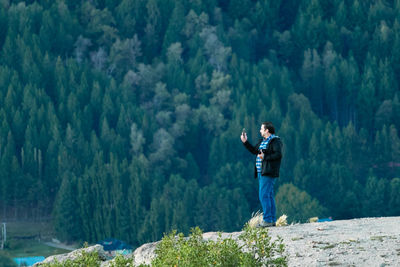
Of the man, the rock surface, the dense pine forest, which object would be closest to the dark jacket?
the man

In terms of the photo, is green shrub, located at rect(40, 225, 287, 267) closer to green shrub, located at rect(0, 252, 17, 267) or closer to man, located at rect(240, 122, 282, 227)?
man, located at rect(240, 122, 282, 227)

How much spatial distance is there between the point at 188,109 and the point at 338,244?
89.4 meters

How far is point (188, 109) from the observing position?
338ft

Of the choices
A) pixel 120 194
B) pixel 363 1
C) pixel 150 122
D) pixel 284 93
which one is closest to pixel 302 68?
pixel 284 93

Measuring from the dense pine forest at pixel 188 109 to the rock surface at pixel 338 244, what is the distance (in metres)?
69.2

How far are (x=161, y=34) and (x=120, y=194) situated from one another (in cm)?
3528

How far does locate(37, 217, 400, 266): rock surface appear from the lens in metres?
12.8

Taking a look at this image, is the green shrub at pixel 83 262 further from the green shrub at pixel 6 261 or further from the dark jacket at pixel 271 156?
the green shrub at pixel 6 261

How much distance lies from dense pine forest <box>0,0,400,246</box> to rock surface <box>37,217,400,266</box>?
2726 inches

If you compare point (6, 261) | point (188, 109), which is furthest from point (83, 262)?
point (188, 109)

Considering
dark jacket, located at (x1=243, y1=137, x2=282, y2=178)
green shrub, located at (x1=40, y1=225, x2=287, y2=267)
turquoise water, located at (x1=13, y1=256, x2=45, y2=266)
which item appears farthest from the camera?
turquoise water, located at (x1=13, y1=256, x2=45, y2=266)

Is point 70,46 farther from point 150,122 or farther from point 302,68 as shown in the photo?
point 302,68

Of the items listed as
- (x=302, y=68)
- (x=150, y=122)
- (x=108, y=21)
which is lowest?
(x=150, y=122)

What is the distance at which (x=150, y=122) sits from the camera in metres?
101
